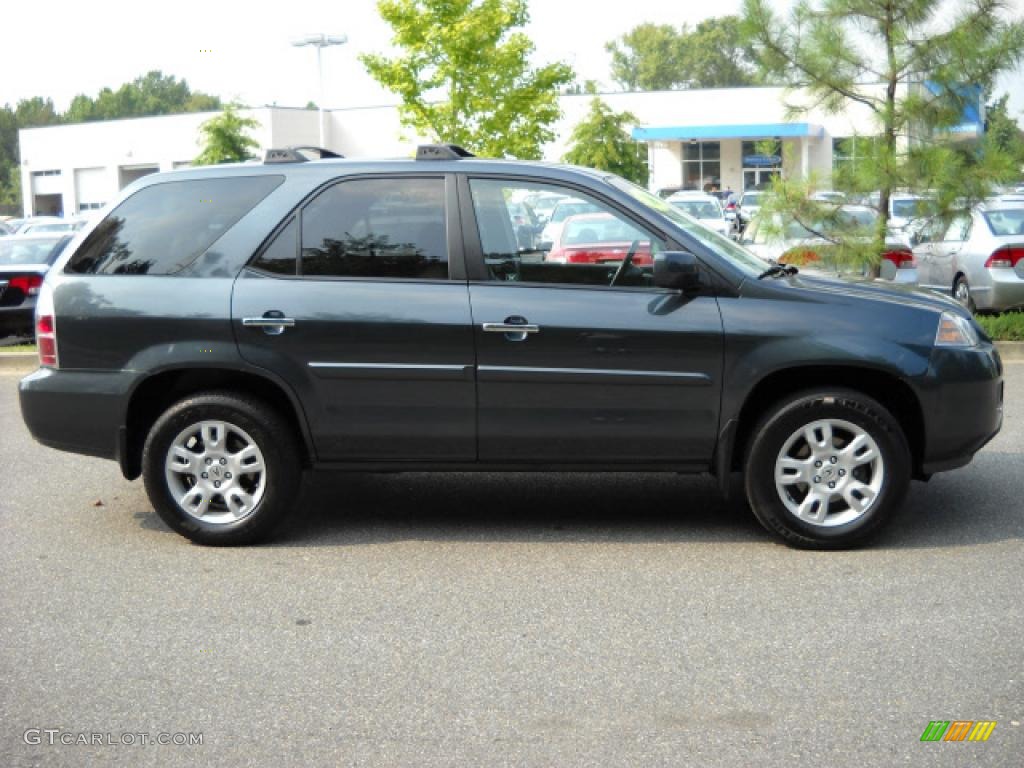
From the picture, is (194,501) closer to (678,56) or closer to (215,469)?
(215,469)

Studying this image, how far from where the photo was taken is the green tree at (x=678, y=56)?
123875 mm

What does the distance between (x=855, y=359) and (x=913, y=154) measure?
8.26 metres

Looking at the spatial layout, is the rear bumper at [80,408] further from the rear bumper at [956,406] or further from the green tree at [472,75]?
the green tree at [472,75]

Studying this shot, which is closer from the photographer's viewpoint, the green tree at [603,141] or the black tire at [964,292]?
the black tire at [964,292]

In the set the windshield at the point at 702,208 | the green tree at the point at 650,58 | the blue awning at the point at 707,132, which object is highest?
the green tree at the point at 650,58

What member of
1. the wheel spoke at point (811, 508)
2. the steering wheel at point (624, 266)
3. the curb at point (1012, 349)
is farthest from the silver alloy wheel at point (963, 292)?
the steering wheel at point (624, 266)

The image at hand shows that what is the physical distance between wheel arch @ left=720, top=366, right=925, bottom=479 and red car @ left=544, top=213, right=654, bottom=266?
0.83 meters

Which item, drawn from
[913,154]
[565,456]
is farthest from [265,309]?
[913,154]

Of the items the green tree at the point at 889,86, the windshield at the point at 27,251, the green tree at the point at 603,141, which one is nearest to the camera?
the green tree at the point at 889,86

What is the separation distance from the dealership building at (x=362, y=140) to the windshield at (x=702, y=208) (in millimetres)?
15177

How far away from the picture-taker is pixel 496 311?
6281mm

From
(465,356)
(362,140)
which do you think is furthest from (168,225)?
(362,140)

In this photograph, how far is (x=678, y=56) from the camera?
12481 cm

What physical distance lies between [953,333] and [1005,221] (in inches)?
433
